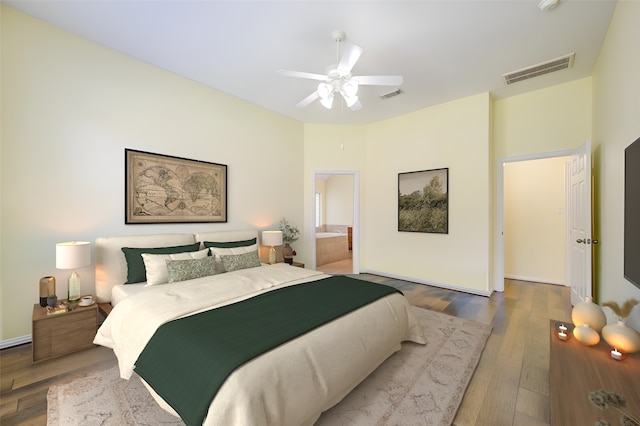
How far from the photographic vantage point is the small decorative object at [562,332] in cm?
187

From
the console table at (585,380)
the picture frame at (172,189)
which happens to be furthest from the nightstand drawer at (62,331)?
the console table at (585,380)

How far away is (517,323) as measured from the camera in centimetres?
311

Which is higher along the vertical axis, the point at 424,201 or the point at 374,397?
the point at 424,201

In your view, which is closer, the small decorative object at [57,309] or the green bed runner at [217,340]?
the green bed runner at [217,340]

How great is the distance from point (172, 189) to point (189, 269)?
1.23m

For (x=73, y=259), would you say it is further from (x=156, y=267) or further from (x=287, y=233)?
(x=287, y=233)

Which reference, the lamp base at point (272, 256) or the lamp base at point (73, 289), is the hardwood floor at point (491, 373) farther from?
the lamp base at point (272, 256)

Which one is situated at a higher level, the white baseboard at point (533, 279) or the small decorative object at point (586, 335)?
the small decorative object at point (586, 335)

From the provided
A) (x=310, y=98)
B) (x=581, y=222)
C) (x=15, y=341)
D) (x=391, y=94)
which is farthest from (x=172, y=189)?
(x=581, y=222)

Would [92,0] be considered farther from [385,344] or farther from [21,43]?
[385,344]

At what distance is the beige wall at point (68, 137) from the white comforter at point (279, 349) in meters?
1.17

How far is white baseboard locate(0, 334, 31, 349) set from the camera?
2.42 metres

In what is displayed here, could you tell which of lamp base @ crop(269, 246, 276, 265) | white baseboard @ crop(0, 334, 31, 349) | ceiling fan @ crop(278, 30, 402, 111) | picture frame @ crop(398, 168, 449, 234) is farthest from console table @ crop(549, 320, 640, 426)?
white baseboard @ crop(0, 334, 31, 349)

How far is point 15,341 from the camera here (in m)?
2.48
